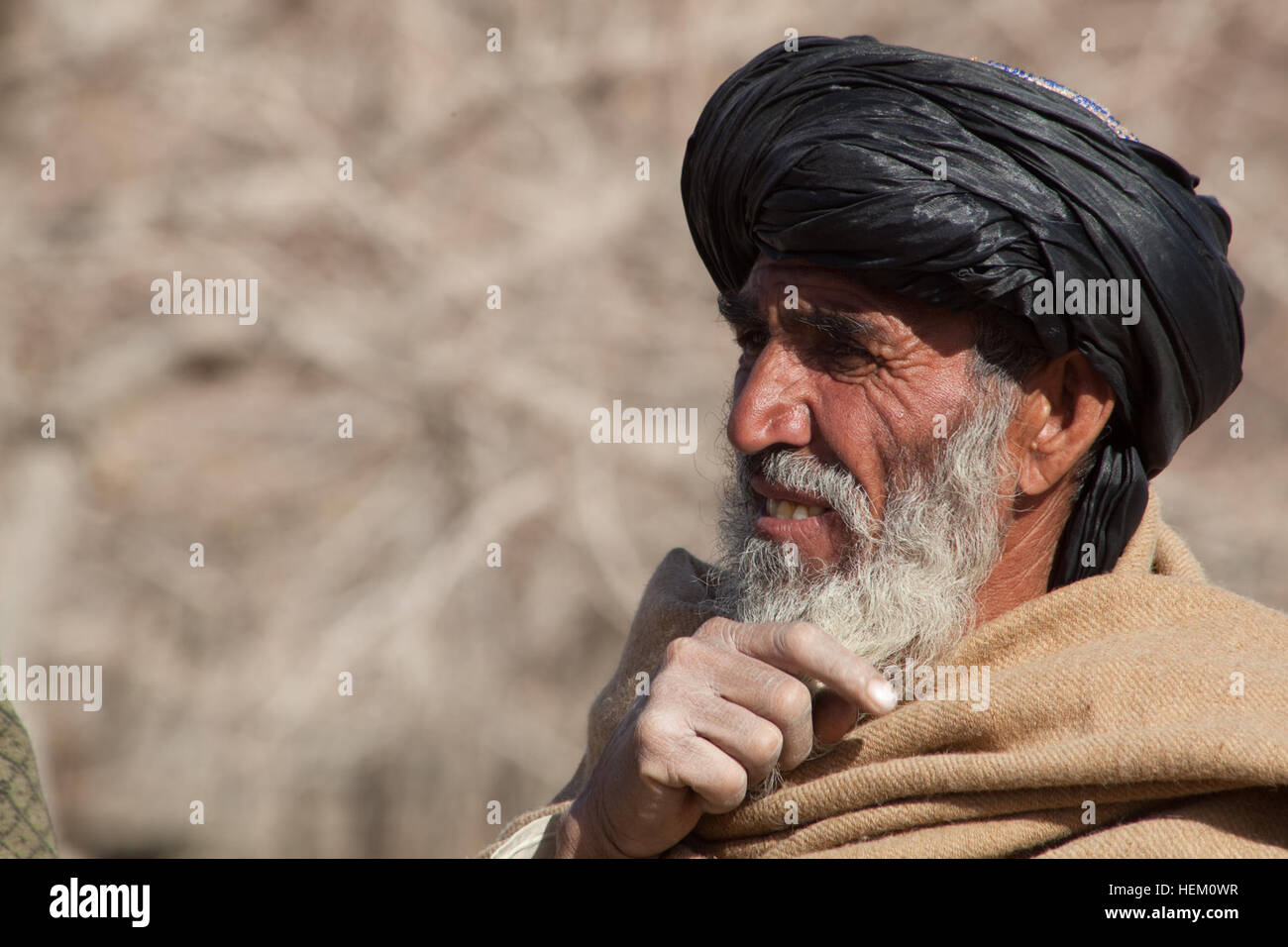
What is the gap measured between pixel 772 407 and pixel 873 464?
0.21 meters

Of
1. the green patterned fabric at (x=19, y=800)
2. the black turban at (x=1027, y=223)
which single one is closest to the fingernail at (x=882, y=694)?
the black turban at (x=1027, y=223)

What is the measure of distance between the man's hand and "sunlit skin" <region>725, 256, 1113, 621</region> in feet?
1.25

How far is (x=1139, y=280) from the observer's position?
218cm

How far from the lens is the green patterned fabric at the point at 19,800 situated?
1.58 m

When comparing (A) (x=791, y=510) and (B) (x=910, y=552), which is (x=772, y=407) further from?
(B) (x=910, y=552)

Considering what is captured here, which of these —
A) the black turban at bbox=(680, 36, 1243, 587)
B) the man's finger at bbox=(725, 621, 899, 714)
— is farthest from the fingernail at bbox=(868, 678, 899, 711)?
the black turban at bbox=(680, 36, 1243, 587)

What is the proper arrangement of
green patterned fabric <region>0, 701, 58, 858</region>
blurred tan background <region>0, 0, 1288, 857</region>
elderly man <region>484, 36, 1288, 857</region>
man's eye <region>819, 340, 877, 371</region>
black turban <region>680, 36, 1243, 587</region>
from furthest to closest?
1. blurred tan background <region>0, 0, 1288, 857</region>
2. man's eye <region>819, 340, 877, 371</region>
3. black turban <region>680, 36, 1243, 587</region>
4. elderly man <region>484, 36, 1288, 857</region>
5. green patterned fabric <region>0, 701, 58, 858</region>

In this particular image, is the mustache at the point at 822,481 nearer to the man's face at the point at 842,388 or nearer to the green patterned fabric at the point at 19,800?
the man's face at the point at 842,388

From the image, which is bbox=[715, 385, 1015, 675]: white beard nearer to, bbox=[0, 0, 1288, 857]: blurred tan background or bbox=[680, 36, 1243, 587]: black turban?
bbox=[680, 36, 1243, 587]: black turban

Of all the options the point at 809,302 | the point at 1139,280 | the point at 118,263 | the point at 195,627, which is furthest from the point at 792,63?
the point at 118,263

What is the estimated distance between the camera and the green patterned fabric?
1.58 m

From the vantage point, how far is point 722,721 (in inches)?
77.3

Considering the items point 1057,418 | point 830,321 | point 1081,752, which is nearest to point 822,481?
point 830,321

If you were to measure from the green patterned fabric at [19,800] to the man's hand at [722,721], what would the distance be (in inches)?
34.2
